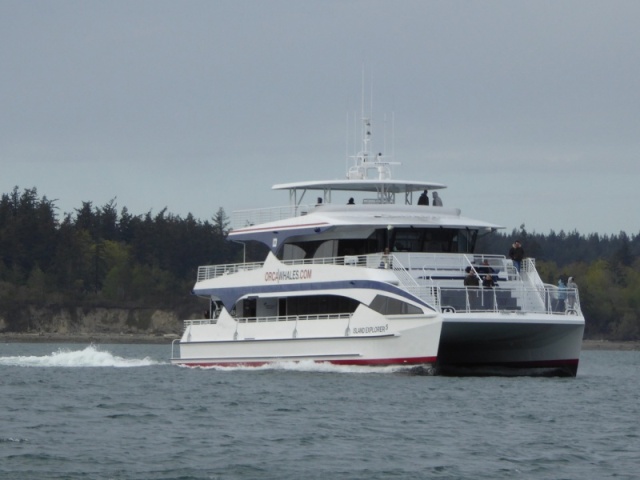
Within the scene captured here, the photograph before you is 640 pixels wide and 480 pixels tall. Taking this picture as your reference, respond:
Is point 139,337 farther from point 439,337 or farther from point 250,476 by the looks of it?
point 250,476

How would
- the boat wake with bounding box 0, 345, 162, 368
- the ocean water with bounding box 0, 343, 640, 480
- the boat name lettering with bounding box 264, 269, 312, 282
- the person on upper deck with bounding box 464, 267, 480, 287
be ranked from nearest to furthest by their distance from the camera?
the ocean water with bounding box 0, 343, 640, 480, the person on upper deck with bounding box 464, 267, 480, 287, the boat name lettering with bounding box 264, 269, 312, 282, the boat wake with bounding box 0, 345, 162, 368

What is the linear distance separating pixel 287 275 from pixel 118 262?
238ft

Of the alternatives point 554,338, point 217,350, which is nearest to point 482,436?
point 554,338

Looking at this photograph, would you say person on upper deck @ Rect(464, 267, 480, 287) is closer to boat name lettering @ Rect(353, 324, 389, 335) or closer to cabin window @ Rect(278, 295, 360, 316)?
boat name lettering @ Rect(353, 324, 389, 335)

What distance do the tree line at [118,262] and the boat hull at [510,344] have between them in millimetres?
61335

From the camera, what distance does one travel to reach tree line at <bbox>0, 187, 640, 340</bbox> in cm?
10244

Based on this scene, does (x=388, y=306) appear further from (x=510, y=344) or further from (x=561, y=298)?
(x=561, y=298)

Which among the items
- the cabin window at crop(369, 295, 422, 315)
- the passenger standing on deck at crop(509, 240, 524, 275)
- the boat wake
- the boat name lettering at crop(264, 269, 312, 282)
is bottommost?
the boat wake

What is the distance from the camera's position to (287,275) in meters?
38.6

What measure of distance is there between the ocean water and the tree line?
65200 mm

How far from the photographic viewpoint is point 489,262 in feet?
121

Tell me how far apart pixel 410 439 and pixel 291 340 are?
47.0 feet

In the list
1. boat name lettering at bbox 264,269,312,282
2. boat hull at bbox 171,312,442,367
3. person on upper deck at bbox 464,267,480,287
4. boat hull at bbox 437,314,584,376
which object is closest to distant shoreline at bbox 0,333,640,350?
boat hull at bbox 171,312,442,367

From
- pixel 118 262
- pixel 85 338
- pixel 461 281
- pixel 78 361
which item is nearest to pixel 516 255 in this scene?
pixel 461 281
